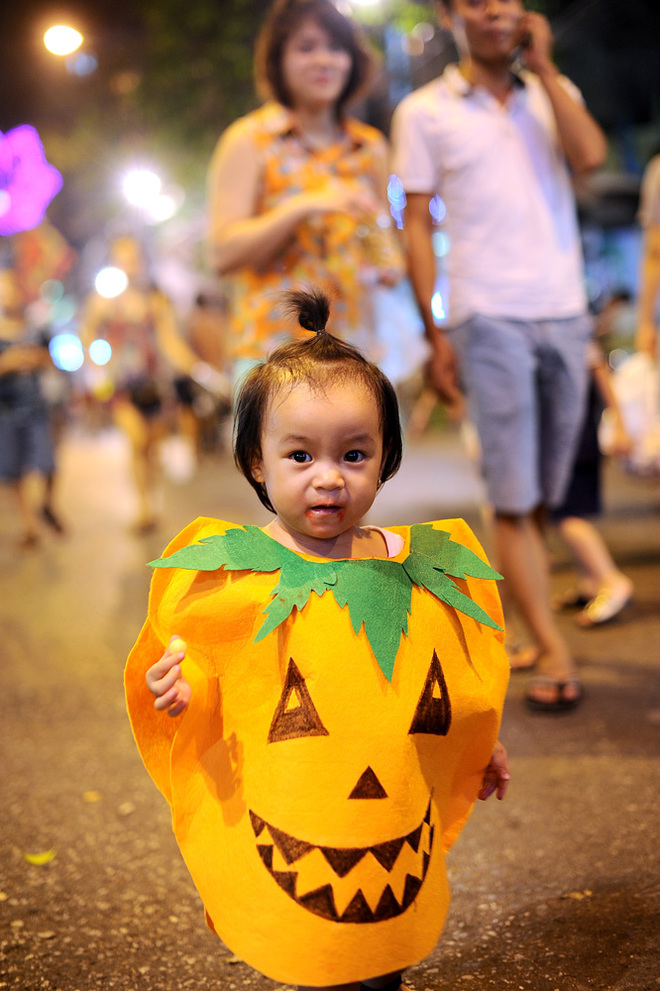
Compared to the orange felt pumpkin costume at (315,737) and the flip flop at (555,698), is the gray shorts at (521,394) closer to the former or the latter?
the flip flop at (555,698)

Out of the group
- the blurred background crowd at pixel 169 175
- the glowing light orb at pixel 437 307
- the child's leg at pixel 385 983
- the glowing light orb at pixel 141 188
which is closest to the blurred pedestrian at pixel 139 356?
the blurred background crowd at pixel 169 175

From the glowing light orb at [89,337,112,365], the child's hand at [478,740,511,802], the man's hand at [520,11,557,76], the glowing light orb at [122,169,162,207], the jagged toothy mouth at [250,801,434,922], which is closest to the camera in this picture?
the jagged toothy mouth at [250,801,434,922]

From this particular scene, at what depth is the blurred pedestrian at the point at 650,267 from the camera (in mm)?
4160

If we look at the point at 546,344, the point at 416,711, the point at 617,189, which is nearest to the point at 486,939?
the point at 416,711

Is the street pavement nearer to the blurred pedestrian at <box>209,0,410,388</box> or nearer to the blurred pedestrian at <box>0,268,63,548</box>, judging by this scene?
the blurred pedestrian at <box>209,0,410,388</box>

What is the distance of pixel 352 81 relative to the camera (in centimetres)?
306

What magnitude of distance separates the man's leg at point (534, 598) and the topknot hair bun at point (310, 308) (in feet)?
4.89

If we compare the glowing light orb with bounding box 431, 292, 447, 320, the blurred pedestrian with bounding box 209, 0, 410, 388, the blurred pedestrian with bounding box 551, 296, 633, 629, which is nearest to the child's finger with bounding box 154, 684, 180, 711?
the blurred pedestrian with bounding box 209, 0, 410, 388

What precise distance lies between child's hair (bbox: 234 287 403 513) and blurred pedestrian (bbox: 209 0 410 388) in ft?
4.12

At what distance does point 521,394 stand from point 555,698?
96 centimetres

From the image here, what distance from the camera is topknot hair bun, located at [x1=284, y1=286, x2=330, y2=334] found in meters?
1.54

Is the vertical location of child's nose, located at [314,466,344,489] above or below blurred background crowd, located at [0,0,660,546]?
below

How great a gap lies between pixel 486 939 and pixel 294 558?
89cm

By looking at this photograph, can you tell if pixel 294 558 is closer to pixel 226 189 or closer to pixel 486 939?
pixel 486 939
